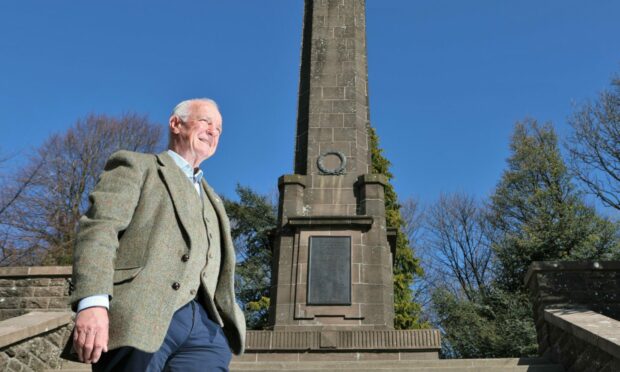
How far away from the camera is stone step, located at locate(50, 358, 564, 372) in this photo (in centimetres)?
635

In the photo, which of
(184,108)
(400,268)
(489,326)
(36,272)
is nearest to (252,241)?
(400,268)

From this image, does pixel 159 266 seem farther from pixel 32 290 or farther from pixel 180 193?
pixel 32 290

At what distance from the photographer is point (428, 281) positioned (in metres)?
27.7

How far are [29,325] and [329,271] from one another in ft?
13.8

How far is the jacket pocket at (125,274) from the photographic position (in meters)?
2.15

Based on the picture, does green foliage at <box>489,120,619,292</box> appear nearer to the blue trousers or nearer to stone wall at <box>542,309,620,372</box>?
stone wall at <box>542,309,620,372</box>

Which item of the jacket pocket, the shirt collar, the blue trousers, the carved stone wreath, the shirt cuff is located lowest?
the blue trousers

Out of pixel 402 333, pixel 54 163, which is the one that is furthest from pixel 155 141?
pixel 402 333

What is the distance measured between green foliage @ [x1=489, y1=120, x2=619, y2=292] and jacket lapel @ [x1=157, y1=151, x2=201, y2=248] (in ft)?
44.9

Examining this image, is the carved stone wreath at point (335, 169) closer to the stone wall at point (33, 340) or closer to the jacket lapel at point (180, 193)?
the stone wall at point (33, 340)

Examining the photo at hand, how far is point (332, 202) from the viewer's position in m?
9.66

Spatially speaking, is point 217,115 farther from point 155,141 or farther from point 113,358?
point 155,141

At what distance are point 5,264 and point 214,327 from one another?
18065 millimetres

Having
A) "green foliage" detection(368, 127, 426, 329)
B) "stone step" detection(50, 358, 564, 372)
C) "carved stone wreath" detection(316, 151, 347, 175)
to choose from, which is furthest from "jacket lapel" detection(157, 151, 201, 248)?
"green foliage" detection(368, 127, 426, 329)
